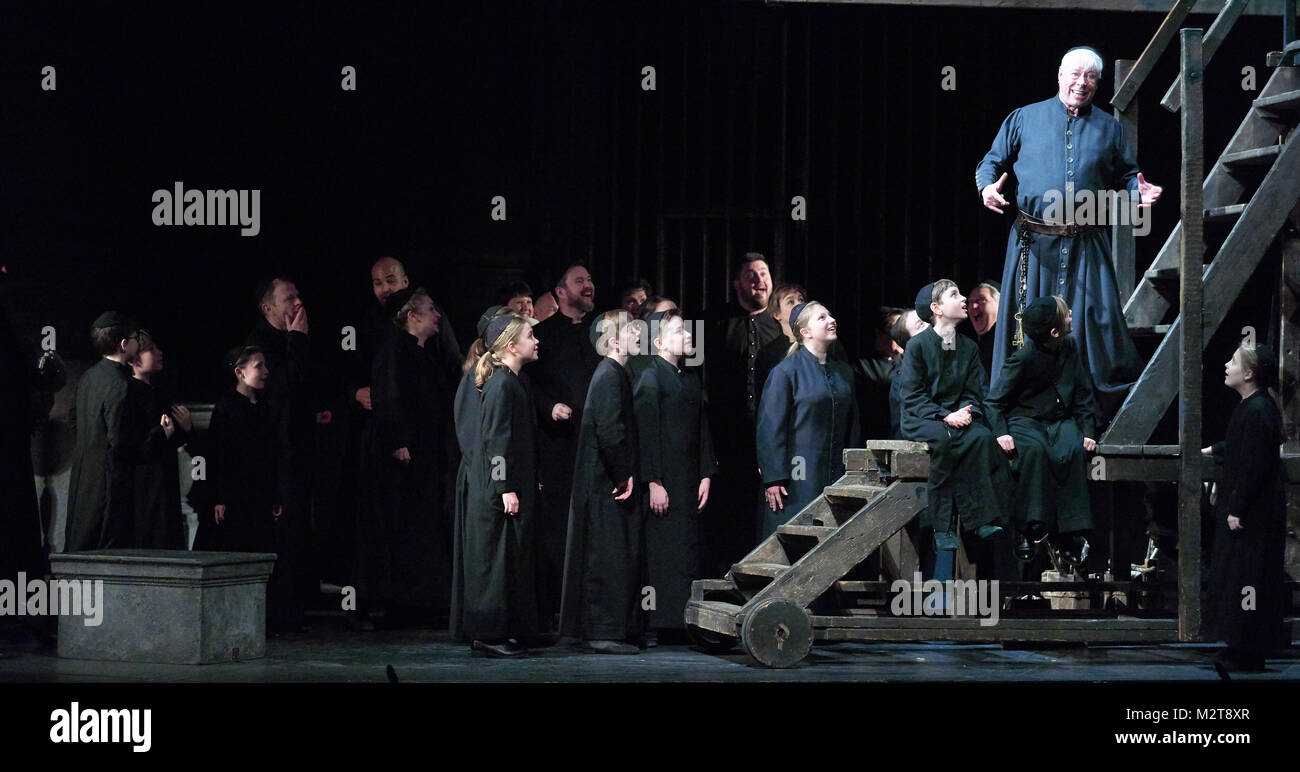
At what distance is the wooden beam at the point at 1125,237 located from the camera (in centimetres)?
920

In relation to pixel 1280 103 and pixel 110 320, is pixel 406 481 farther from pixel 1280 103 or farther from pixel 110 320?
pixel 1280 103

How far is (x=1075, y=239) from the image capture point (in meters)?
8.62

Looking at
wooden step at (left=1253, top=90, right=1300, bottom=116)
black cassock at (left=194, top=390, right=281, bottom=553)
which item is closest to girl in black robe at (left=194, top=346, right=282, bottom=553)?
black cassock at (left=194, top=390, right=281, bottom=553)

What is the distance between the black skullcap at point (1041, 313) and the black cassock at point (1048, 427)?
105 mm

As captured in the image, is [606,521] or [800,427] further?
[800,427]

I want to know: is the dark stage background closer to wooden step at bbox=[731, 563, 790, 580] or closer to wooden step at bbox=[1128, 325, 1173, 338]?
wooden step at bbox=[1128, 325, 1173, 338]

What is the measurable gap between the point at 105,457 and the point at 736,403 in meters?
3.50

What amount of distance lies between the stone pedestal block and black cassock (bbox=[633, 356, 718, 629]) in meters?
1.99

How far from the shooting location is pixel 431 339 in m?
9.80

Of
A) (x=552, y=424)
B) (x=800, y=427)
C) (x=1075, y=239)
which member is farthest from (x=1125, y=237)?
(x=552, y=424)

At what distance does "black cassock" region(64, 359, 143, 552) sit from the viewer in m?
8.74

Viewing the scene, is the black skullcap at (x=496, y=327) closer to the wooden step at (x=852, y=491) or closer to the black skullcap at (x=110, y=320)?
the wooden step at (x=852, y=491)
